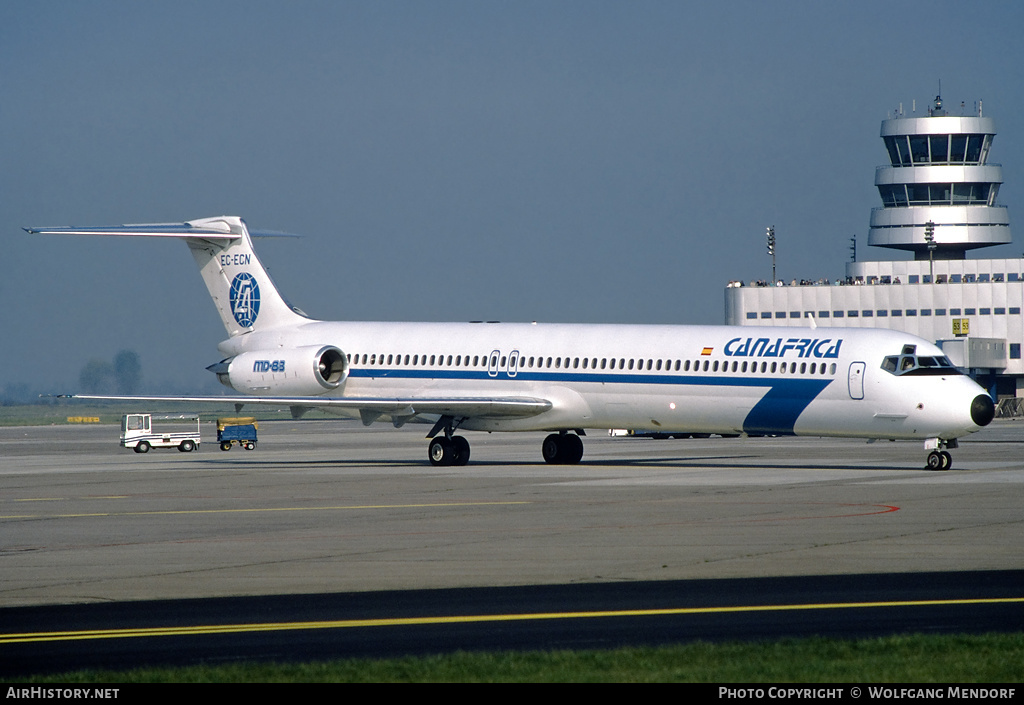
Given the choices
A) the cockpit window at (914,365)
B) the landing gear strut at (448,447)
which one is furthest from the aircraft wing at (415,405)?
the cockpit window at (914,365)

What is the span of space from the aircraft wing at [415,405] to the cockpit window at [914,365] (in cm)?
928

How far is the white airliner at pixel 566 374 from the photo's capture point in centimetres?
3328

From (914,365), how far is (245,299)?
21103 mm

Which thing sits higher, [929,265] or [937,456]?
[929,265]

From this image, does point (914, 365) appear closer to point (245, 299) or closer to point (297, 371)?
point (297, 371)

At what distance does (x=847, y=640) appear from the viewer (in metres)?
11.4

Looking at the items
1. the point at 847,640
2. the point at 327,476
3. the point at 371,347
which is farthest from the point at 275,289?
the point at 847,640

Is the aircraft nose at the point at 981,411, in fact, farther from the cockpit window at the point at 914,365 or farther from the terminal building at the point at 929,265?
the terminal building at the point at 929,265

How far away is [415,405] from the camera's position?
3756cm

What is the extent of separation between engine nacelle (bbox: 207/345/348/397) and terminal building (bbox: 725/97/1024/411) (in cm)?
7209

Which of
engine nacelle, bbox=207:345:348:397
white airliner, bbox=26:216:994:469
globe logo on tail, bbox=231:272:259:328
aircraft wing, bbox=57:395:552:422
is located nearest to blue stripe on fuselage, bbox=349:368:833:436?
white airliner, bbox=26:216:994:469

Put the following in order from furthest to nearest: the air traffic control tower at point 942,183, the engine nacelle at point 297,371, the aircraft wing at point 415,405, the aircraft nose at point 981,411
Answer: the air traffic control tower at point 942,183 < the engine nacelle at point 297,371 < the aircraft wing at point 415,405 < the aircraft nose at point 981,411

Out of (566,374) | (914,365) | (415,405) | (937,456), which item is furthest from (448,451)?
(937,456)
